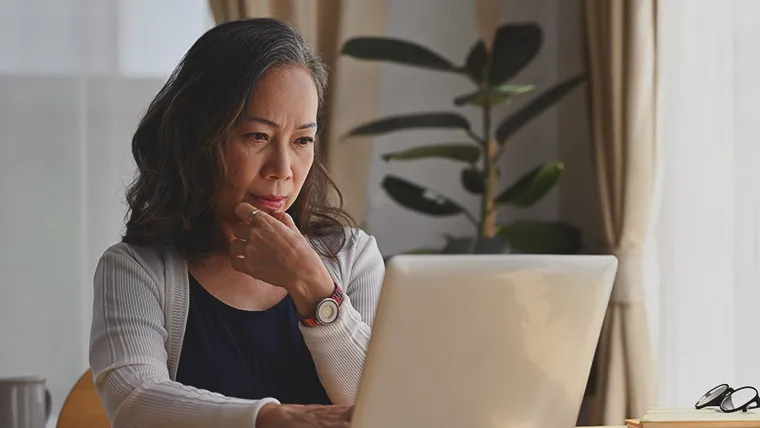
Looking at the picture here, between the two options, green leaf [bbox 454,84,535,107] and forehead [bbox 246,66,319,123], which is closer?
forehead [bbox 246,66,319,123]

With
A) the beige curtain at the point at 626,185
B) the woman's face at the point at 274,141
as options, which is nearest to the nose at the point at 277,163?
the woman's face at the point at 274,141

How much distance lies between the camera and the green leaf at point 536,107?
3145 millimetres

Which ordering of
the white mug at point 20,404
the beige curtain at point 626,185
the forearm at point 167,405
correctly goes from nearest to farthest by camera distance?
the forearm at point 167,405, the white mug at point 20,404, the beige curtain at point 626,185

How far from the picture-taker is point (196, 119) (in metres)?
1.43

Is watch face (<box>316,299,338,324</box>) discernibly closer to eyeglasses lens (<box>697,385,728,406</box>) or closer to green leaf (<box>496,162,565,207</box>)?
eyeglasses lens (<box>697,385,728,406</box>)

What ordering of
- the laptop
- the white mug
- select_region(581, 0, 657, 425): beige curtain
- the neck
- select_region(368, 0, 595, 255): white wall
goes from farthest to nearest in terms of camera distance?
select_region(368, 0, 595, 255): white wall → select_region(581, 0, 657, 425): beige curtain → the white mug → the neck → the laptop

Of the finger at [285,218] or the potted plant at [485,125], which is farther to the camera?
the potted plant at [485,125]

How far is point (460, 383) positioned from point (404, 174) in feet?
8.55

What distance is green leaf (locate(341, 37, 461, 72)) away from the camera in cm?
313

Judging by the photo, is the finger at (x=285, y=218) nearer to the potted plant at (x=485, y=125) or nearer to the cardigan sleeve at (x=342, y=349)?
the cardigan sleeve at (x=342, y=349)

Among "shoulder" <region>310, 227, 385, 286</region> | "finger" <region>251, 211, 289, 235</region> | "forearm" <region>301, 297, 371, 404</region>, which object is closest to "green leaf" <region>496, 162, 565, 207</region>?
"shoulder" <region>310, 227, 385, 286</region>

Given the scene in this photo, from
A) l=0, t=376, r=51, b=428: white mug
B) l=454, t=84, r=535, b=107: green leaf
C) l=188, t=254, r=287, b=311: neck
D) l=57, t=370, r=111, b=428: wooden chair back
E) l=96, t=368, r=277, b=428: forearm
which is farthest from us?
l=454, t=84, r=535, b=107: green leaf

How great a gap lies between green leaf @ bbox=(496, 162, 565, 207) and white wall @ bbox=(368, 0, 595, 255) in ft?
1.35

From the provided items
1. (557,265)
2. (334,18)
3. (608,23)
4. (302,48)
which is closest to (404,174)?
(334,18)
